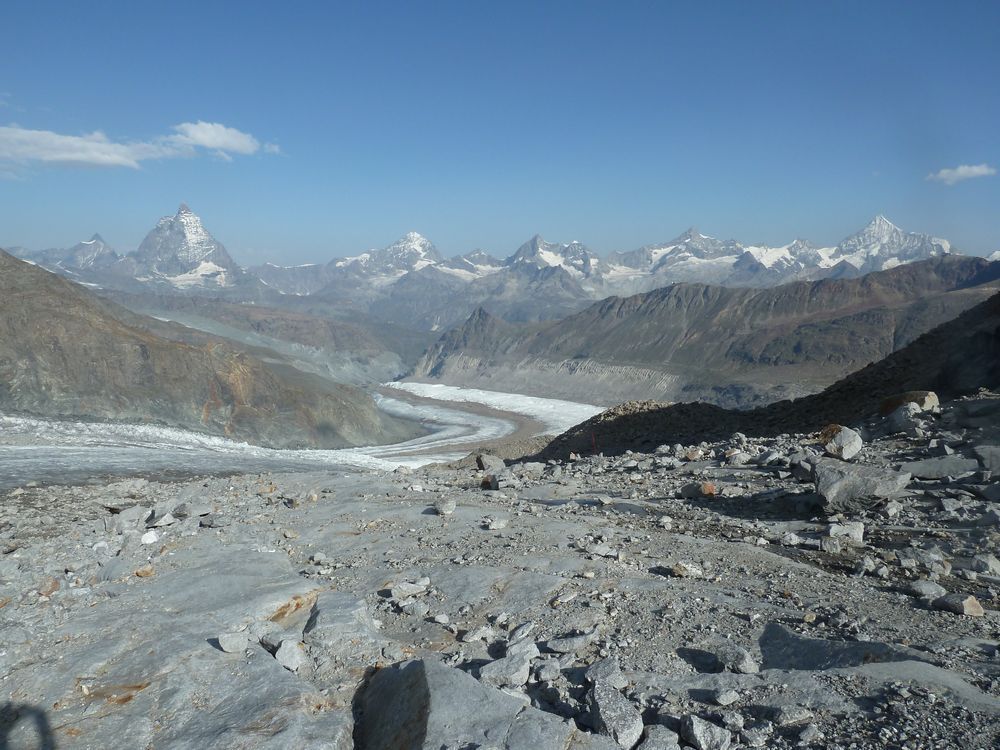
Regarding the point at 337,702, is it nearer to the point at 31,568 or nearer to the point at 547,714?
the point at 547,714

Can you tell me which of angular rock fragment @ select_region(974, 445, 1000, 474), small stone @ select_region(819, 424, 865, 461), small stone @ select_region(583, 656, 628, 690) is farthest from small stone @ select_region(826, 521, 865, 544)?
small stone @ select_region(583, 656, 628, 690)

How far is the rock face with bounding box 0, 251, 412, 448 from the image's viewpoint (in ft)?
175

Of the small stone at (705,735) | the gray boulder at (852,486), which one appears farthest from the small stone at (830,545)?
the small stone at (705,735)

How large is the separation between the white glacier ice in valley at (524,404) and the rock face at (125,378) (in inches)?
1782

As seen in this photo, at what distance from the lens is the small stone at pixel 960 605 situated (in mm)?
6277

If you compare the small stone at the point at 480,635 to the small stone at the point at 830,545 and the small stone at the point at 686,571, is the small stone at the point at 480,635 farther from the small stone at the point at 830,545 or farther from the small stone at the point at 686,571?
the small stone at the point at 830,545

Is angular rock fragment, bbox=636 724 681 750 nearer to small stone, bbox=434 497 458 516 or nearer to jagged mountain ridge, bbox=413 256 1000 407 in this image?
small stone, bbox=434 497 458 516

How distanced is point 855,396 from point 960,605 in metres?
17.9

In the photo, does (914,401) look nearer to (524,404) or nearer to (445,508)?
(445,508)

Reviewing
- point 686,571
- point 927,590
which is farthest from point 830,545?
point 686,571

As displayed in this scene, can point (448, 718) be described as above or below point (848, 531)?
below

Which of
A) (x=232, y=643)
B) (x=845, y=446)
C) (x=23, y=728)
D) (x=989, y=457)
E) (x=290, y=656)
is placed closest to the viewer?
(x=23, y=728)

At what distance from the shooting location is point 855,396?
22.4 metres

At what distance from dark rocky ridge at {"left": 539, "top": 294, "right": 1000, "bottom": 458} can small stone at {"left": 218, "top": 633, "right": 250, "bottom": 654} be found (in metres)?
17.5
